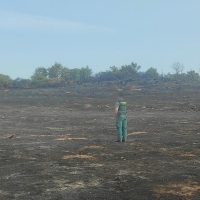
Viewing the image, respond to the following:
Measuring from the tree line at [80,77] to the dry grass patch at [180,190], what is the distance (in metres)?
61.5

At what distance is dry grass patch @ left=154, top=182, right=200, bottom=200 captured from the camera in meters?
6.91

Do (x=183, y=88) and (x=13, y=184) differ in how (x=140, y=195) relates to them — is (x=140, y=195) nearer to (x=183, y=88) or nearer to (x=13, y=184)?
(x=13, y=184)

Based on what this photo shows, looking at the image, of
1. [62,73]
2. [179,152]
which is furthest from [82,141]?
[62,73]

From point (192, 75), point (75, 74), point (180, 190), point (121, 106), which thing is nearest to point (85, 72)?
point (75, 74)

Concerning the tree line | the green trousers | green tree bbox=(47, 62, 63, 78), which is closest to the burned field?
the green trousers

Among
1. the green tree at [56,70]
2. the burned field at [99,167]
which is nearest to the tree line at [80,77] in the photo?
the green tree at [56,70]

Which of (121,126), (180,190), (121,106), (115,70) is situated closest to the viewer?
(180,190)

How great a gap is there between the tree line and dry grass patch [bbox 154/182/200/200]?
61.5m

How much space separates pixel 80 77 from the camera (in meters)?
93.8

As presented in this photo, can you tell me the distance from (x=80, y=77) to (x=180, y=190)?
8723cm

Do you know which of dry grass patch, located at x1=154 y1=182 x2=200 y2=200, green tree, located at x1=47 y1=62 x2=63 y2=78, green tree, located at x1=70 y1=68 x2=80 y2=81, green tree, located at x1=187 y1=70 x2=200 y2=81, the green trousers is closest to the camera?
dry grass patch, located at x1=154 y1=182 x2=200 y2=200

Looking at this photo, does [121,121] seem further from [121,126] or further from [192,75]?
[192,75]

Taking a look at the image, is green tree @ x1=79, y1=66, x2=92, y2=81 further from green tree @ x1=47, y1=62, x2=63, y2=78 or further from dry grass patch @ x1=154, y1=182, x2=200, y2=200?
dry grass patch @ x1=154, y1=182, x2=200, y2=200

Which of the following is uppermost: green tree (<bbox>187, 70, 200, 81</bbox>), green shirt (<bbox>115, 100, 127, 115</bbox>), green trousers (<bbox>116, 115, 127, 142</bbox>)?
green tree (<bbox>187, 70, 200, 81</bbox>)
